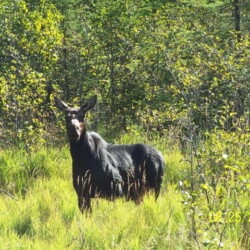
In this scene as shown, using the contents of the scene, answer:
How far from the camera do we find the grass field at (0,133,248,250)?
479 cm

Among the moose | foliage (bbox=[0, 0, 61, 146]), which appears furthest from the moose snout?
foliage (bbox=[0, 0, 61, 146])

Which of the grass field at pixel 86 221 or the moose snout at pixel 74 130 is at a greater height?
the moose snout at pixel 74 130

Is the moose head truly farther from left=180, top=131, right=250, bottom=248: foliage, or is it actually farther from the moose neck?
left=180, top=131, right=250, bottom=248: foliage

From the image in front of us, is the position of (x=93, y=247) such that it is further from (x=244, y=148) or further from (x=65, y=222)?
(x=244, y=148)

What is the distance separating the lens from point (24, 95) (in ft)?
33.7

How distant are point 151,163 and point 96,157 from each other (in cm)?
104

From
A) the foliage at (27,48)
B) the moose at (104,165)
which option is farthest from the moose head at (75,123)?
the foliage at (27,48)

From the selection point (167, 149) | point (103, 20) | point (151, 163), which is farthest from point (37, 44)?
point (151, 163)

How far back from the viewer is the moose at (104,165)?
6.43 meters

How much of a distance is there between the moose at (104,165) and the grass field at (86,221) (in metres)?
0.20

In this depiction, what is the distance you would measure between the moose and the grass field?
0.67ft

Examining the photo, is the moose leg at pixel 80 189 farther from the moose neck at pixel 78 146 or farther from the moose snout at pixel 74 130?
the moose snout at pixel 74 130

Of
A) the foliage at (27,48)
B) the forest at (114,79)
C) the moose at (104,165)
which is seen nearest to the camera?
the moose at (104,165)

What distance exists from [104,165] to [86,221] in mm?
1442
